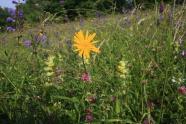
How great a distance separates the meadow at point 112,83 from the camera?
2258 mm

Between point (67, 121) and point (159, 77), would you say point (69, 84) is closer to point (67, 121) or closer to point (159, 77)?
point (67, 121)

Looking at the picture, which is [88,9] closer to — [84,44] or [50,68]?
[50,68]

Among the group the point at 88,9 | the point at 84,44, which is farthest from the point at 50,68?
the point at 84,44

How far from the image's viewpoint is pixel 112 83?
2.48 m

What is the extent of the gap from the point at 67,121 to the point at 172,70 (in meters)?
0.60

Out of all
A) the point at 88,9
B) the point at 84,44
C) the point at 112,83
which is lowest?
the point at 112,83

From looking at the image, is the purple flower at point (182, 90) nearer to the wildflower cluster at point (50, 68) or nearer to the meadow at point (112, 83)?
the meadow at point (112, 83)

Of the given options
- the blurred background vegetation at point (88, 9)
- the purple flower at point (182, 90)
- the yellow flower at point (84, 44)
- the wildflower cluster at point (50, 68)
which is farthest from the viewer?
the blurred background vegetation at point (88, 9)

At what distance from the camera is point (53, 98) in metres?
2.63

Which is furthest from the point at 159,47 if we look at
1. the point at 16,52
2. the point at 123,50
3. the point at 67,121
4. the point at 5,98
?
the point at 16,52

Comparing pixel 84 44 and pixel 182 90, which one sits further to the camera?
pixel 182 90

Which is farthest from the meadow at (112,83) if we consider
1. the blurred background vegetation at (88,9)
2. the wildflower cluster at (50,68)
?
the blurred background vegetation at (88,9)

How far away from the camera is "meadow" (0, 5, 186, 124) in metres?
2.26

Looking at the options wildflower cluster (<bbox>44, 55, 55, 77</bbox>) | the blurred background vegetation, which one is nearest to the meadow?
wildflower cluster (<bbox>44, 55, 55, 77</bbox>)
